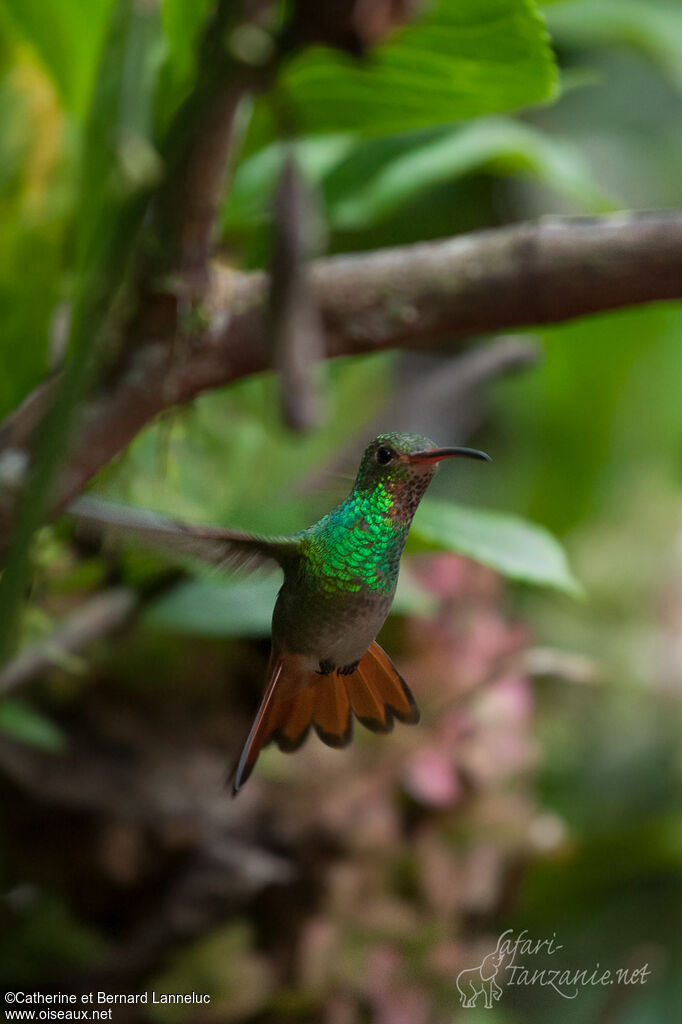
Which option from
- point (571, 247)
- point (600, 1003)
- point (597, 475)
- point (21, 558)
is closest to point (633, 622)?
point (597, 475)

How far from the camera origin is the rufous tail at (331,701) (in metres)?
0.24

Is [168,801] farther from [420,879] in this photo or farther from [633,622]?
[633,622]

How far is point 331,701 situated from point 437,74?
30 cm

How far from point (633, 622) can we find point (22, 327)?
0.65 m

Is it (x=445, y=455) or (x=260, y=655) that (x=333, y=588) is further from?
(x=260, y=655)

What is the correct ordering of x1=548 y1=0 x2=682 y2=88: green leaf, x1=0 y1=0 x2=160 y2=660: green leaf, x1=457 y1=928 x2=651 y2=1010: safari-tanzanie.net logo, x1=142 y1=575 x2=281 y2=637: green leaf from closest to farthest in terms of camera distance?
x1=0 y1=0 x2=160 y2=660: green leaf < x1=142 y1=575 x2=281 y2=637: green leaf < x1=457 y1=928 x2=651 y2=1010: safari-tanzanie.net logo < x1=548 y1=0 x2=682 y2=88: green leaf

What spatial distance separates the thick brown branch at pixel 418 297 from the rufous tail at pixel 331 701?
0.10m

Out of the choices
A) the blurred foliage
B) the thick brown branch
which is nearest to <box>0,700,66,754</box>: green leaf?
the blurred foliage

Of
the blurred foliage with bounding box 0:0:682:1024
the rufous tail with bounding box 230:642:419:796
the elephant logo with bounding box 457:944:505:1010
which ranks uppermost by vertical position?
the rufous tail with bounding box 230:642:419:796

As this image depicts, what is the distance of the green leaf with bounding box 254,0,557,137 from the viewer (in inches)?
14.5

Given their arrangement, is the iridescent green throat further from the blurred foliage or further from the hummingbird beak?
the blurred foliage

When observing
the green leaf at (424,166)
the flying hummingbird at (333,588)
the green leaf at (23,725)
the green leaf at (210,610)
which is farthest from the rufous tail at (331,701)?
the green leaf at (424,166)

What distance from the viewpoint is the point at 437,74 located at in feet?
1.42

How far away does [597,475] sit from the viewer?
1.05 m
